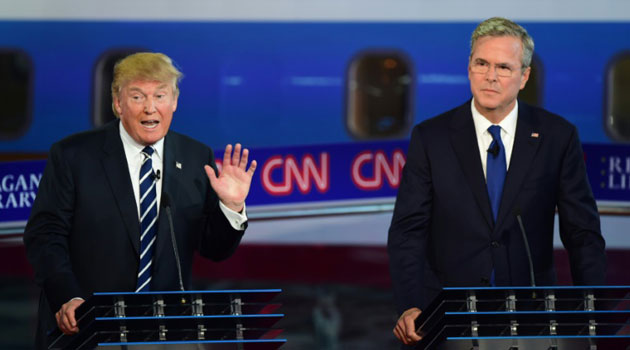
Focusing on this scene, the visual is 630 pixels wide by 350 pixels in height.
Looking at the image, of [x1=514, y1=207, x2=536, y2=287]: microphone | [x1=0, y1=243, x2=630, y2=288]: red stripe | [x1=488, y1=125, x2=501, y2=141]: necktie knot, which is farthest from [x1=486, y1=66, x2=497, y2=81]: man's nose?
[x1=0, y1=243, x2=630, y2=288]: red stripe

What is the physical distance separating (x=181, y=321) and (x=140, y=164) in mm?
991

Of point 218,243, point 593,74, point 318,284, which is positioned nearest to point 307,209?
point 318,284

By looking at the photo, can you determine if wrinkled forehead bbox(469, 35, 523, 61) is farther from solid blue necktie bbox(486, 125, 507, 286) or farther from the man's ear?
the man's ear

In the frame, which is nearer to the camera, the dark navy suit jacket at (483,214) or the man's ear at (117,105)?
the dark navy suit jacket at (483,214)

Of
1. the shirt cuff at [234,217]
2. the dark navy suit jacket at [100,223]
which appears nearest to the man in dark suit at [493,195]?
the shirt cuff at [234,217]

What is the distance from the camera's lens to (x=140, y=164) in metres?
3.86

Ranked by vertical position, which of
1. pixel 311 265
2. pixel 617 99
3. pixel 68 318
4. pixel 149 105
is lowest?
pixel 68 318

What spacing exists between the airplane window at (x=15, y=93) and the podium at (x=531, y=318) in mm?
5719

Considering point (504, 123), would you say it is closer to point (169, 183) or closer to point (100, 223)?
point (169, 183)

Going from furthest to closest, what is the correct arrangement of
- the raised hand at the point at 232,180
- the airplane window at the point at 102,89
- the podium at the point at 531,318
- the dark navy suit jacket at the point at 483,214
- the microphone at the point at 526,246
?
the airplane window at the point at 102,89
the raised hand at the point at 232,180
the dark navy suit jacket at the point at 483,214
the microphone at the point at 526,246
the podium at the point at 531,318

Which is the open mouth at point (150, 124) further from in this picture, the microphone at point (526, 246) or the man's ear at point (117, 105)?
the microphone at point (526, 246)

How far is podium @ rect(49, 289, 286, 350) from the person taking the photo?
300cm

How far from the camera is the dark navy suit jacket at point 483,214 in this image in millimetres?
3666

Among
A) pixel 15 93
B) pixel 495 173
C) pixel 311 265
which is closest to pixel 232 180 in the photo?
pixel 495 173
